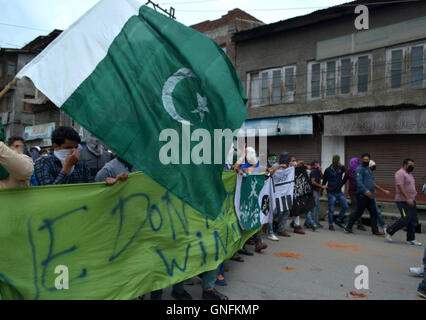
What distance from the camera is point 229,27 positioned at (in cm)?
1742

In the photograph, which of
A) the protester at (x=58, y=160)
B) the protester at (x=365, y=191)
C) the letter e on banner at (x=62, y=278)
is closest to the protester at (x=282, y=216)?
the protester at (x=365, y=191)

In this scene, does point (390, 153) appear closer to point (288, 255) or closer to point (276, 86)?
point (276, 86)

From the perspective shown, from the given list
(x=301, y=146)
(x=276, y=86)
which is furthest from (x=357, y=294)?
(x=276, y=86)

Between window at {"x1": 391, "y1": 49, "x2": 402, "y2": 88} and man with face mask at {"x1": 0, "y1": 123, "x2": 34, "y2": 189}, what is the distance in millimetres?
13102

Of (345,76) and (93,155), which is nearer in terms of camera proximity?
(93,155)

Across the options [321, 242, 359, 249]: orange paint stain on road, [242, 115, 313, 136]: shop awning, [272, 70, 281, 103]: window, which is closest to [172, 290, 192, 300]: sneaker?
[321, 242, 359, 249]: orange paint stain on road

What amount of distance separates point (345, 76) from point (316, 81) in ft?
3.94

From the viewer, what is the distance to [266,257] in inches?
240

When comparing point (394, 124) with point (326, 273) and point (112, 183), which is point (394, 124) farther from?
point (112, 183)

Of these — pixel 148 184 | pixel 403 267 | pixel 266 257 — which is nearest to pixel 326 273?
pixel 266 257

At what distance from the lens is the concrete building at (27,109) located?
96.4 ft

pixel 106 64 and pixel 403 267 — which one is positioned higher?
pixel 106 64

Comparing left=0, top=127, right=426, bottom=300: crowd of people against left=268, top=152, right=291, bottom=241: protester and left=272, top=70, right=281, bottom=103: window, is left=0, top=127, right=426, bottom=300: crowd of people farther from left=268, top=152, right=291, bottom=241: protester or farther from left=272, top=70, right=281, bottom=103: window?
left=272, top=70, right=281, bottom=103: window
